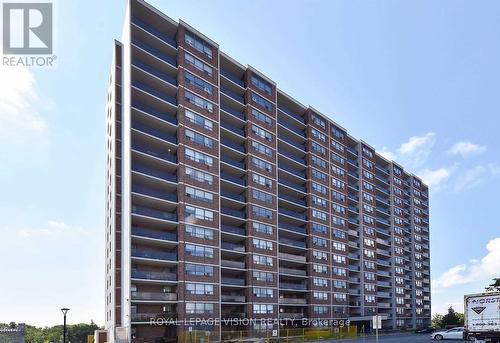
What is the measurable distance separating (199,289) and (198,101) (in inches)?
1002

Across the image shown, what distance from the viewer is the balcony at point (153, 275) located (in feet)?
184

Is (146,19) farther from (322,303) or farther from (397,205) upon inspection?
(397,205)

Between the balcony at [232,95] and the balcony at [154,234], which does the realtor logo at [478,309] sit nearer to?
the balcony at [154,234]

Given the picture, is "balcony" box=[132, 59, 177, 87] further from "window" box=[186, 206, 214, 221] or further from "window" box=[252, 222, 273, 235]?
"window" box=[252, 222, 273, 235]

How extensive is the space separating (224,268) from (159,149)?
62.3 ft

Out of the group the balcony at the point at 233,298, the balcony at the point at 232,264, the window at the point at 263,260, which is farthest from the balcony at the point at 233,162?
the balcony at the point at 233,298

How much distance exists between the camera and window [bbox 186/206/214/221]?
6238 cm

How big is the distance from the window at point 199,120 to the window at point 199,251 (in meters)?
16.7

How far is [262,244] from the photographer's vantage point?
74.9 meters

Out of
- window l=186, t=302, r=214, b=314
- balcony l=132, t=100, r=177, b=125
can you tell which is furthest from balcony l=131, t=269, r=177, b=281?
balcony l=132, t=100, r=177, b=125

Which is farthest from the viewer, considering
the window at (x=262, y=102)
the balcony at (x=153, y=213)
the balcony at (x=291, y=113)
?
the balcony at (x=291, y=113)

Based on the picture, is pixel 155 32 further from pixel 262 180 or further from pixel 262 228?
pixel 262 228

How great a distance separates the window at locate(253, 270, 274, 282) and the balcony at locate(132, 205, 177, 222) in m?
17.5

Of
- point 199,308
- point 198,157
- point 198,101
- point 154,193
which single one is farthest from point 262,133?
point 199,308
